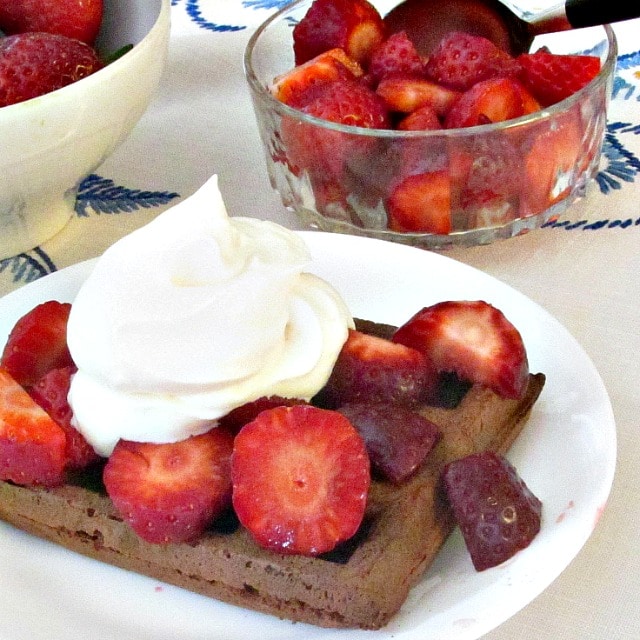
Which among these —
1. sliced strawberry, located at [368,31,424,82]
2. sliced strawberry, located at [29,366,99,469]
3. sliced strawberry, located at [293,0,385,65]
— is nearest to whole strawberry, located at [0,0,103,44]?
sliced strawberry, located at [293,0,385,65]

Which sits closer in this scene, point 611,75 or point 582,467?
point 582,467

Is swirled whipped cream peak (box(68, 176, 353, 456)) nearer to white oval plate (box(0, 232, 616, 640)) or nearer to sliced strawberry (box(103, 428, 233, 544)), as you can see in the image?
sliced strawberry (box(103, 428, 233, 544))

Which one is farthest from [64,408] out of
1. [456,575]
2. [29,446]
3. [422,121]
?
[422,121]

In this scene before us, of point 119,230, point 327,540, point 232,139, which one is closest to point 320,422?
point 327,540

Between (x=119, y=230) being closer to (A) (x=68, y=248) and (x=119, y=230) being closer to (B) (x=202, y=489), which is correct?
(A) (x=68, y=248)

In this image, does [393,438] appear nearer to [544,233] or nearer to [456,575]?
[456,575]

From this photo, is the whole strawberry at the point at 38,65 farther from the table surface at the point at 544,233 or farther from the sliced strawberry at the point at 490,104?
the sliced strawberry at the point at 490,104
